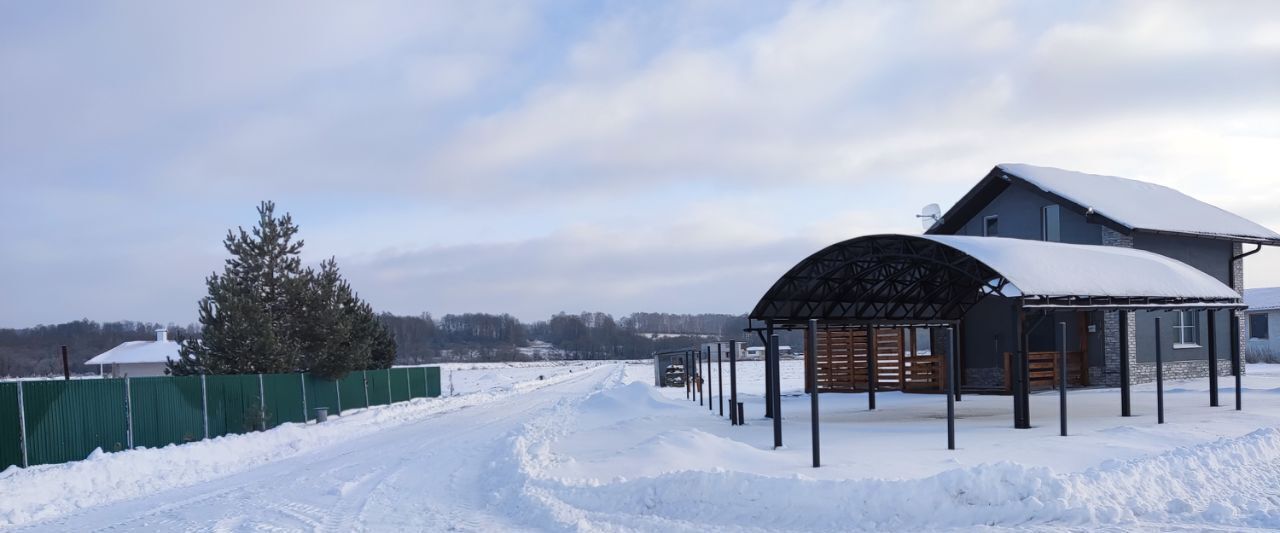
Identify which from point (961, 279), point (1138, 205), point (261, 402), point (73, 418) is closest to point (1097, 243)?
point (1138, 205)

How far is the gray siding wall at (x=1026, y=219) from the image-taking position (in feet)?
87.2

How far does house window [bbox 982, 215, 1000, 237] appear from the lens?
95.6ft

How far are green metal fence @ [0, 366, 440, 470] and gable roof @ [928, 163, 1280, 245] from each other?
21443 millimetres

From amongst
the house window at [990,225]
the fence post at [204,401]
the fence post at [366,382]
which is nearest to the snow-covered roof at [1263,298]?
the house window at [990,225]

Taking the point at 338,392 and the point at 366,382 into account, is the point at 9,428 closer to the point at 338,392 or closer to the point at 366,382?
the point at 338,392

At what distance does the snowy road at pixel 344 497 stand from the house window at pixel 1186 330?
823 inches

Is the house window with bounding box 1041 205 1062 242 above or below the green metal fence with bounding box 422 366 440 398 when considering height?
above

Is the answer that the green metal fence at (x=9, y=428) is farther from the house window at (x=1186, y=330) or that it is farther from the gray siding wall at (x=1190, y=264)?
the house window at (x=1186, y=330)

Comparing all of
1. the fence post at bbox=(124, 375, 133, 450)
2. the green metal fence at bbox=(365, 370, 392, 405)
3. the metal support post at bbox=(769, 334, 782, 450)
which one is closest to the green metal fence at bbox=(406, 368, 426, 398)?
the green metal fence at bbox=(365, 370, 392, 405)

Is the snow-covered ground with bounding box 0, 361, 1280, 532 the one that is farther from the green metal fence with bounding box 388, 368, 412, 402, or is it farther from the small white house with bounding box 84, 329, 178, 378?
the small white house with bounding box 84, 329, 178, 378

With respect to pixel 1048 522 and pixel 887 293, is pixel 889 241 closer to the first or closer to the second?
pixel 887 293

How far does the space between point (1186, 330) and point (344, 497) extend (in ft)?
85.0

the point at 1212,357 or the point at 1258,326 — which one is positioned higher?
the point at 1212,357

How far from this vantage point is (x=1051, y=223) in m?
27.5
